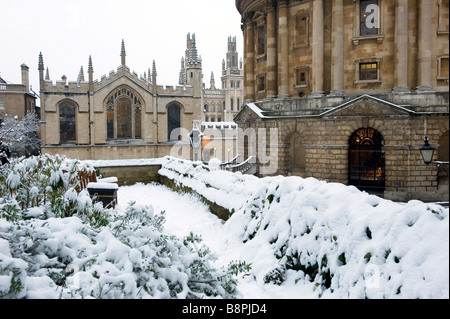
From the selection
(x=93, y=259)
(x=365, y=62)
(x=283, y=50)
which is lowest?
(x=93, y=259)

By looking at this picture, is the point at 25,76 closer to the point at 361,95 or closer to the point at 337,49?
the point at 337,49

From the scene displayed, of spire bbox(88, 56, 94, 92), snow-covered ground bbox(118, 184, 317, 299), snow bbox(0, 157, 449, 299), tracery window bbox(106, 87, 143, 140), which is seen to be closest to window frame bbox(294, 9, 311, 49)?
snow-covered ground bbox(118, 184, 317, 299)

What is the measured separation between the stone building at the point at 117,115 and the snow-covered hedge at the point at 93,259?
3478 centimetres

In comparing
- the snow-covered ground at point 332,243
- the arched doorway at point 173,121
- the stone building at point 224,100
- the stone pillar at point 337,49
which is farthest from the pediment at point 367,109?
the stone building at point 224,100

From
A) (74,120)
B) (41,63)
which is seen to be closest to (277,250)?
(74,120)

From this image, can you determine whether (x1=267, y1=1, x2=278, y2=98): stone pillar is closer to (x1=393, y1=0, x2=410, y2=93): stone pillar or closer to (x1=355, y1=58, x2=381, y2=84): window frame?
(x1=355, y1=58, x2=381, y2=84): window frame

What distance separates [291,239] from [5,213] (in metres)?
4.73

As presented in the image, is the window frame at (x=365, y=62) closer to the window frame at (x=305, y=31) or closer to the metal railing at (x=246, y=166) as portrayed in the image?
the window frame at (x=305, y=31)

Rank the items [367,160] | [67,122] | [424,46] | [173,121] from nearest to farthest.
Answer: [424,46] < [367,160] < [67,122] < [173,121]

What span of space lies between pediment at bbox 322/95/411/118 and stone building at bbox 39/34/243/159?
78.3 ft

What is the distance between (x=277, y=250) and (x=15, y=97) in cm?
4638

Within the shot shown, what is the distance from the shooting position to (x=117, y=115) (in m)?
40.2

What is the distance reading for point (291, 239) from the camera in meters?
6.90
